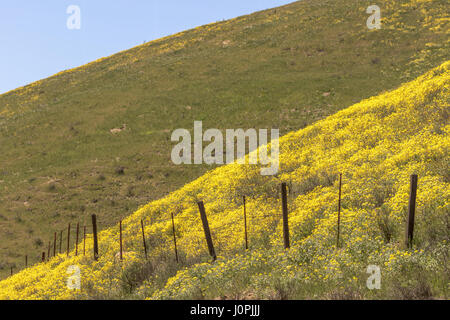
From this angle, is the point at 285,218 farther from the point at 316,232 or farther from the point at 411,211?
the point at 411,211

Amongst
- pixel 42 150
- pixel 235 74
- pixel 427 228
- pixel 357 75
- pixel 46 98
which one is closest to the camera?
pixel 427 228

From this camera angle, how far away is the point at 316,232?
11.1m

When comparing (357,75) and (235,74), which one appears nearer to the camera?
(357,75)

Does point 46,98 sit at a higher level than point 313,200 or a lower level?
higher

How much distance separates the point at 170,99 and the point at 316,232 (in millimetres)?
42039

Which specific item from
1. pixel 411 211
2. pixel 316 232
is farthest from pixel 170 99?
pixel 411 211

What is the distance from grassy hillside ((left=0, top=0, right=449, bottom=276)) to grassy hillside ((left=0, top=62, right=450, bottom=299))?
507 inches

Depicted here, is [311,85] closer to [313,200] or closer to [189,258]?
[313,200]

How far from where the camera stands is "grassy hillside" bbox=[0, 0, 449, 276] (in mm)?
34062

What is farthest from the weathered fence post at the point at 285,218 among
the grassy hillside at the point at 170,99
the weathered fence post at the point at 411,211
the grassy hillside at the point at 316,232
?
the grassy hillside at the point at 170,99

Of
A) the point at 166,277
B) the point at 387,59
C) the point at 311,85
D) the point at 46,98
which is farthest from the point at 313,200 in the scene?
the point at 46,98

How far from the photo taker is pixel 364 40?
5447 centimetres

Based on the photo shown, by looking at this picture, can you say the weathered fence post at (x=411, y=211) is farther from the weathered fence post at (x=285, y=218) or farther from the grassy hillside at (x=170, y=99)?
the grassy hillside at (x=170, y=99)

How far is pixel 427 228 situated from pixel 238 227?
6.00 metres
